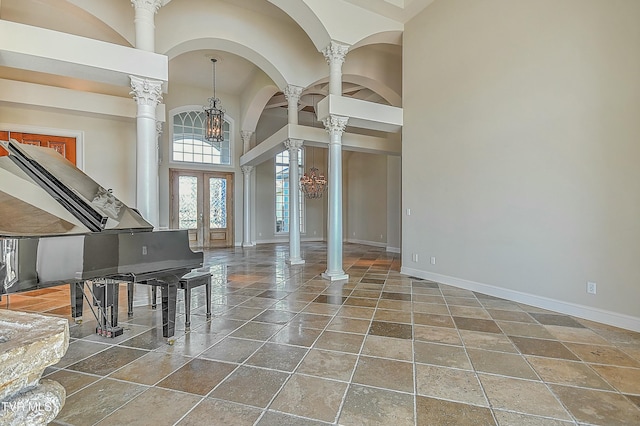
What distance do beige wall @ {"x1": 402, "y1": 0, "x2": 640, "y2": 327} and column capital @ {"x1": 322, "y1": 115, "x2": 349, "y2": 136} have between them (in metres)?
1.31

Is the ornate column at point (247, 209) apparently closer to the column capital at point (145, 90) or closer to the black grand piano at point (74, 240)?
the column capital at point (145, 90)

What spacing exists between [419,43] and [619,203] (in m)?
3.90

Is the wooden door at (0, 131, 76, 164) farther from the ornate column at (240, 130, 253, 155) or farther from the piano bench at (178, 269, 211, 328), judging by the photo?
the piano bench at (178, 269, 211, 328)

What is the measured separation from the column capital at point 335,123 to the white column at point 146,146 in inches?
102

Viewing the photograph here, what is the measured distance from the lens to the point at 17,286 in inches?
77.1

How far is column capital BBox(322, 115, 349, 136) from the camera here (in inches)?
207

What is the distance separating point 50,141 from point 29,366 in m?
6.87

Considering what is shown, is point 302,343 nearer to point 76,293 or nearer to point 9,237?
point 9,237

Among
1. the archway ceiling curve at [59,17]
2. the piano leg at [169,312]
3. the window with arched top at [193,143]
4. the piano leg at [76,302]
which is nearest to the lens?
the piano leg at [169,312]

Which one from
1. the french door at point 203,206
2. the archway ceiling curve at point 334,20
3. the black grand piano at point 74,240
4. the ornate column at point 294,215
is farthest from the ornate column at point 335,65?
the french door at point 203,206

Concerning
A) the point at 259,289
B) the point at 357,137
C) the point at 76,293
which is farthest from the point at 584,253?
the point at 76,293

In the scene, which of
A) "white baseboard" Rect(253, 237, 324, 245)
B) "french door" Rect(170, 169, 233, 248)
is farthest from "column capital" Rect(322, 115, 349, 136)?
"white baseboard" Rect(253, 237, 324, 245)

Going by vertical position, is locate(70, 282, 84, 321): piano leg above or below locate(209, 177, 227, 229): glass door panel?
below

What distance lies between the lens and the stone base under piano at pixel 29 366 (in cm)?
76
